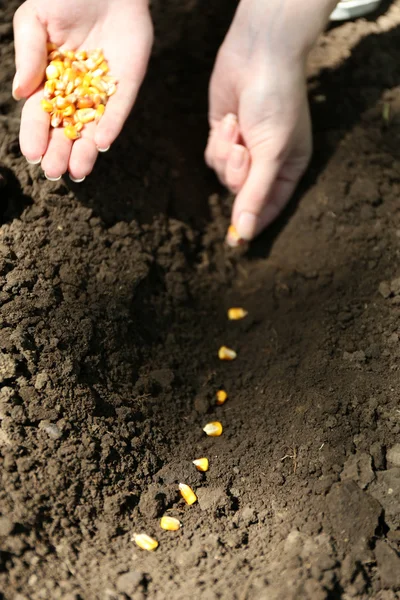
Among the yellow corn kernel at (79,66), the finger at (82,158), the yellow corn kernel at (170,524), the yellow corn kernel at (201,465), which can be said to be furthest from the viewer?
the yellow corn kernel at (79,66)

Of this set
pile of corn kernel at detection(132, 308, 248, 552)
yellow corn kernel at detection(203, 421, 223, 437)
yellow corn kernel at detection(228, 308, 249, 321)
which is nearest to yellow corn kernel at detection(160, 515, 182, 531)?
pile of corn kernel at detection(132, 308, 248, 552)

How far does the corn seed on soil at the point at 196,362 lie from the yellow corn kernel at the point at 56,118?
0.74 ft

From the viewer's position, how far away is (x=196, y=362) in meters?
2.50

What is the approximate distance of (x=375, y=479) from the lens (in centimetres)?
202

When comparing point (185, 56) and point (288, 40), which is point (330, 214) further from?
point (185, 56)

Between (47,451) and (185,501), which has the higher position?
(47,451)

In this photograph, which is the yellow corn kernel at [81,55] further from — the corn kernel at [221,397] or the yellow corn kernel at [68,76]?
the corn kernel at [221,397]

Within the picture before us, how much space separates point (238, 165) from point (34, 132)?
0.94 meters

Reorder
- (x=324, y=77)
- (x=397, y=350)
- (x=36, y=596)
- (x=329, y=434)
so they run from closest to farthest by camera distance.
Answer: (x=36, y=596) → (x=329, y=434) → (x=397, y=350) → (x=324, y=77)

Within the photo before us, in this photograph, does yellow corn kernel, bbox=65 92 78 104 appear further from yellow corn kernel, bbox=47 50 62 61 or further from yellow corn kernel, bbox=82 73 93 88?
yellow corn kernel, bbox=47 50 62 61

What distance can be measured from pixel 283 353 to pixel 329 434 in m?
0.44

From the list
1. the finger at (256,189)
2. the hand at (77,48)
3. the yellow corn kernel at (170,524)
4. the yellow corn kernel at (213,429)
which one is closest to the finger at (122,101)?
the hand at (77,48)

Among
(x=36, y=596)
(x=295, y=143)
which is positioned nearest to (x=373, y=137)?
(x=295, y=143)

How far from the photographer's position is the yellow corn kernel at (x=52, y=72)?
8.09ft
